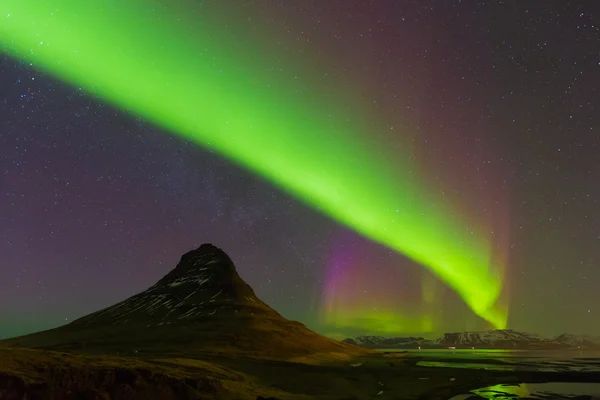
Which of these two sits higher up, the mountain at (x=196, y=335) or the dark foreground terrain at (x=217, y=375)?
the dark foreground terrain at (x=217, y=375)

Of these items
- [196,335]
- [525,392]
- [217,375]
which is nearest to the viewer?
[525,392]

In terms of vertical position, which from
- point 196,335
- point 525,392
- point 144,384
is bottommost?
point 196,335

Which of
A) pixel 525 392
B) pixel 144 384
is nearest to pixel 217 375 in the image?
pixel 144 384

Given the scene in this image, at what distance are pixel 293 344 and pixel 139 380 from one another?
112 metres

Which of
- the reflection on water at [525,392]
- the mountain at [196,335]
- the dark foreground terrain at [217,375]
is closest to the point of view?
the dark foreground terrain at [217,375]

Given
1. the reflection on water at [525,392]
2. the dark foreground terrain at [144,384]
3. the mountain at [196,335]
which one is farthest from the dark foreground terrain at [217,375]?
the reflection on water at [525,392]

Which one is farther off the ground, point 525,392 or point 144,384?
point 144,384

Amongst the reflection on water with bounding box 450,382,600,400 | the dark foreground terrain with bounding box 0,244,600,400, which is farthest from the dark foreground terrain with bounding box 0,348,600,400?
the reflection on water with bounding box 450,382,600,400

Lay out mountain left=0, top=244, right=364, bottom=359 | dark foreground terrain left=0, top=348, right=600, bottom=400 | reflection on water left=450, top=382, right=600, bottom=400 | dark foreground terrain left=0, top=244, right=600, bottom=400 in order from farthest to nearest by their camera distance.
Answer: mountain left=0, top=244, right=364, bottom=359 < reflection on water left=450, top=382, right=600, bottom=400 < dark foreground terrain left=0, top=244, right=600, bottom=400 < dark foreground terrain left=0, top=348, right=600, bottom=400

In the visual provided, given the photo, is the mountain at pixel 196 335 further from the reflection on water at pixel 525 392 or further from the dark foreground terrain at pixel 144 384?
the reflection on water at pixel 525 392

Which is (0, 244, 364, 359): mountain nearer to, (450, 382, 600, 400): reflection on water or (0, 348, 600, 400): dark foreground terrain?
(0, 348, 600, 400): dark foreground terrain

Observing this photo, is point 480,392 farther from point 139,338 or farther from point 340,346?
point 139,338

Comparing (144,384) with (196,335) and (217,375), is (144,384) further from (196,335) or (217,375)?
(196,335)

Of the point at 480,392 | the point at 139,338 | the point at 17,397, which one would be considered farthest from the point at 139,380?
the point at 139,338
